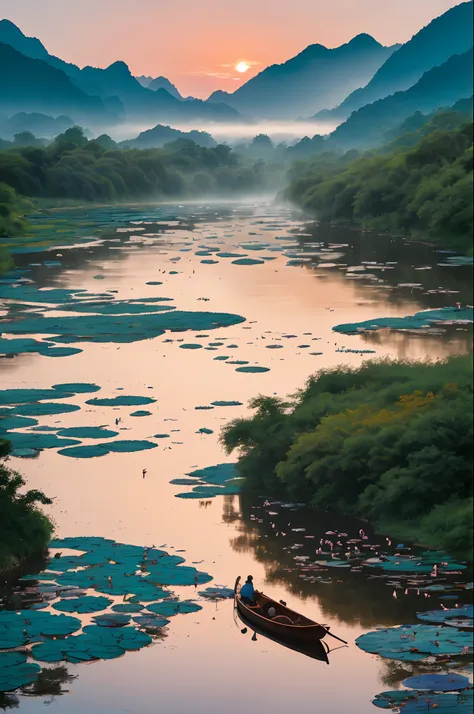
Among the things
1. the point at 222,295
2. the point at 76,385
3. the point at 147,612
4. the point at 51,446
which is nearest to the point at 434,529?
the point at 147,612

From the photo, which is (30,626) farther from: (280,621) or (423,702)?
(423,702)

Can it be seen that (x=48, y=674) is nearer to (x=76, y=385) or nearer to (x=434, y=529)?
(x=434, y=529)

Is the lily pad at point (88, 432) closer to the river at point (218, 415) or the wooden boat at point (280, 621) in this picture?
the river at point (218, 415)

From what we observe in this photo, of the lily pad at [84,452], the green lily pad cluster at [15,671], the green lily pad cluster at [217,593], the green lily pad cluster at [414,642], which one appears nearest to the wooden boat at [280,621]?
the green lily pad cluster at [414,642]

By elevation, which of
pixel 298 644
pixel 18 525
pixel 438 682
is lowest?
pixel 298 644

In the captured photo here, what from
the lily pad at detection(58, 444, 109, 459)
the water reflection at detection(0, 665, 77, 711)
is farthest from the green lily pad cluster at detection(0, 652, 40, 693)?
the lily pad at detection(58, 444, 109, 459)

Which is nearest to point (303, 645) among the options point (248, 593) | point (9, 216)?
point (248, 593)
